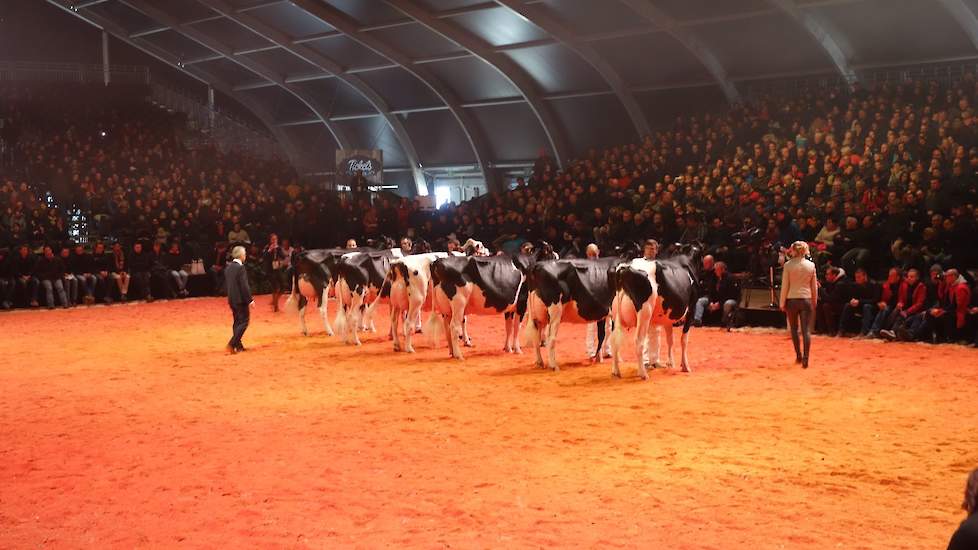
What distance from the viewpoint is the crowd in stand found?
1778cm

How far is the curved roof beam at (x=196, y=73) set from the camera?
3897 cm

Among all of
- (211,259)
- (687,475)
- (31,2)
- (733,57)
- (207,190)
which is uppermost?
(31,2)

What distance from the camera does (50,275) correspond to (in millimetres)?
24875

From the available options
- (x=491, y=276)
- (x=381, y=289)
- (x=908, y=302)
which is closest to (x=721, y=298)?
(x=908, y=302)

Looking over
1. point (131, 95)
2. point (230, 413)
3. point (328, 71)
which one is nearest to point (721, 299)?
point (230, 413)

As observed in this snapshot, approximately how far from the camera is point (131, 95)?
40625mm

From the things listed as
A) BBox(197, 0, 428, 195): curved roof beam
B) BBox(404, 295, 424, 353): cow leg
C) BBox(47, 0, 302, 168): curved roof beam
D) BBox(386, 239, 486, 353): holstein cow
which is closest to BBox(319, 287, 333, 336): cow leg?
BBox(386, 239, 486, 353): holstein cow

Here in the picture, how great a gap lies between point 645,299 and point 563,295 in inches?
50.9

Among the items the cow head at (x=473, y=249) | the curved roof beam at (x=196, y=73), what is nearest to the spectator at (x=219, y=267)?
the cow head at (x=473, y=249)

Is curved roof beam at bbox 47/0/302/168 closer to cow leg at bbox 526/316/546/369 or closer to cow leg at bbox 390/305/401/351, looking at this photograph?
cow leg at bbox 390/305/401/351

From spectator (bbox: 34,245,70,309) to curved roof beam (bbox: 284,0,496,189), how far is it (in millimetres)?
10837

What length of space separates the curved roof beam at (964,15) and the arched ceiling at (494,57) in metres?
0.03

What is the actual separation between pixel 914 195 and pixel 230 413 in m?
13.2

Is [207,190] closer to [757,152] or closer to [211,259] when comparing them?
[211,259]
